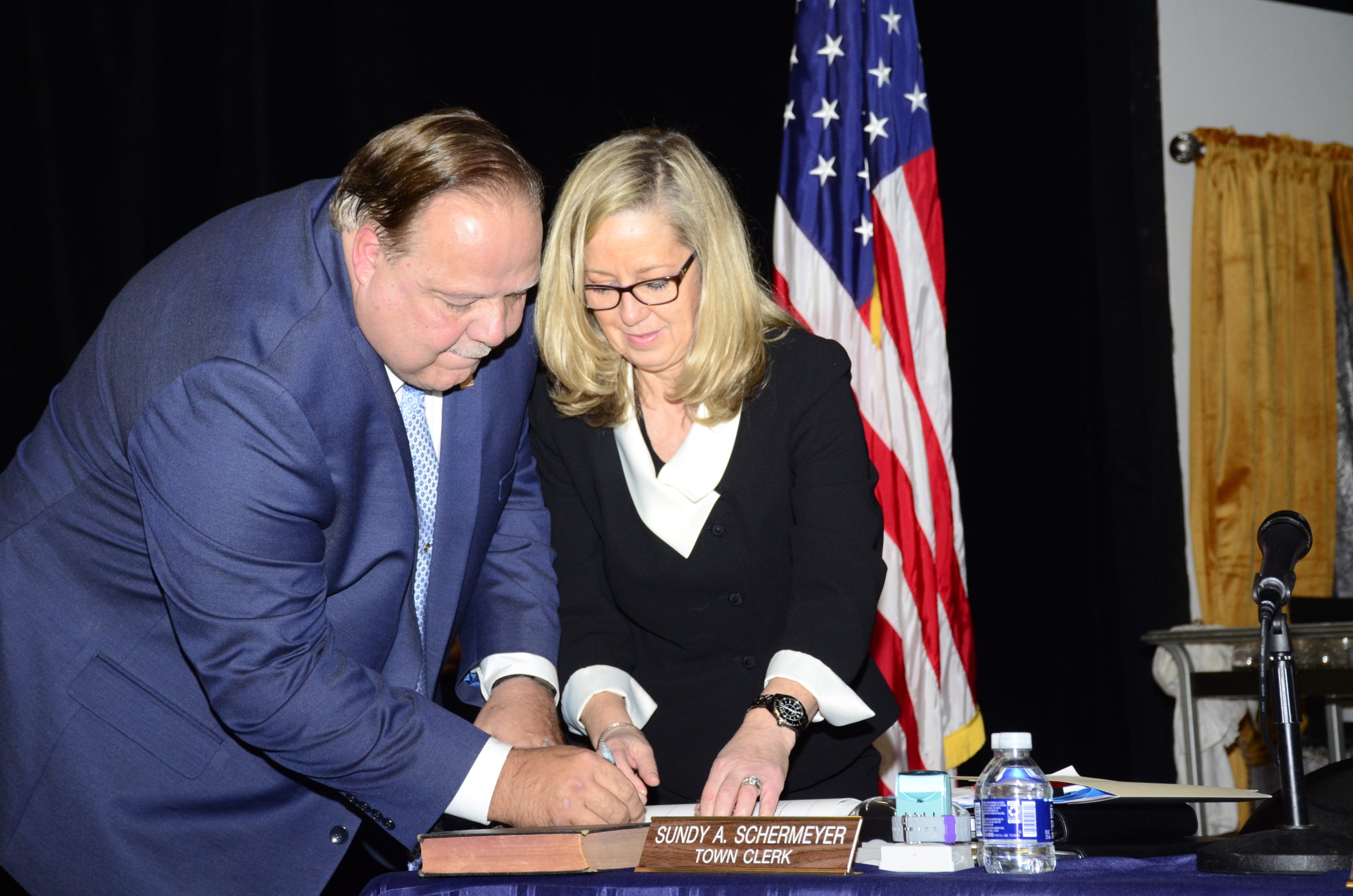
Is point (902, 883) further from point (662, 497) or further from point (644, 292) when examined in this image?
point (644, 292)

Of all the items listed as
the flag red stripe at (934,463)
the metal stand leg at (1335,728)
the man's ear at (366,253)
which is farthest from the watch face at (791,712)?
the metal stand leg at (1335,728)

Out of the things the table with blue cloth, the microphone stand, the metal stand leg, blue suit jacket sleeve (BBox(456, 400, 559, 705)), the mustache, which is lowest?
the metal stand leg

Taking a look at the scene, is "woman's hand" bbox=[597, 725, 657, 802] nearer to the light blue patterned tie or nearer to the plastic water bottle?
the light blue patterned tie

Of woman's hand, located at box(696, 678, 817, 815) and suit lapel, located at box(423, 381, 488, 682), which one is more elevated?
suit lapel, located at box(423, 381, 488, 682)

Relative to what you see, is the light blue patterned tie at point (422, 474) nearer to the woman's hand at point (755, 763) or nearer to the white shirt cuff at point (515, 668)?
the white shirt cuff at point (515, 668)

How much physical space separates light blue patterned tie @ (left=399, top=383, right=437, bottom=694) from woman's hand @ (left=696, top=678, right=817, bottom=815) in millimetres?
465

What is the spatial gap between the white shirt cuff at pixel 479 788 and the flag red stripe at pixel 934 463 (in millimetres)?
2321

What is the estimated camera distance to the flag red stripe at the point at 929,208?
3.62m

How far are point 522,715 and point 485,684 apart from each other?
0.15 metres

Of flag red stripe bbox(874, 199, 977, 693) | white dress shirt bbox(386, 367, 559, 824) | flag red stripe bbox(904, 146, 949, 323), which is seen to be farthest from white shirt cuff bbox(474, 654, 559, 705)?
flag red stripe bbox(904, 146, 949, 323)

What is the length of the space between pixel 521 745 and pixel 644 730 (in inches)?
11.1

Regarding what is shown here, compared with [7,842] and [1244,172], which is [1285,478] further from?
[7,842]

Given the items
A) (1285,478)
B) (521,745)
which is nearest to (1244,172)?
(1285,478)

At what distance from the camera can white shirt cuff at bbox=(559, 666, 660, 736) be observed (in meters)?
1.75
